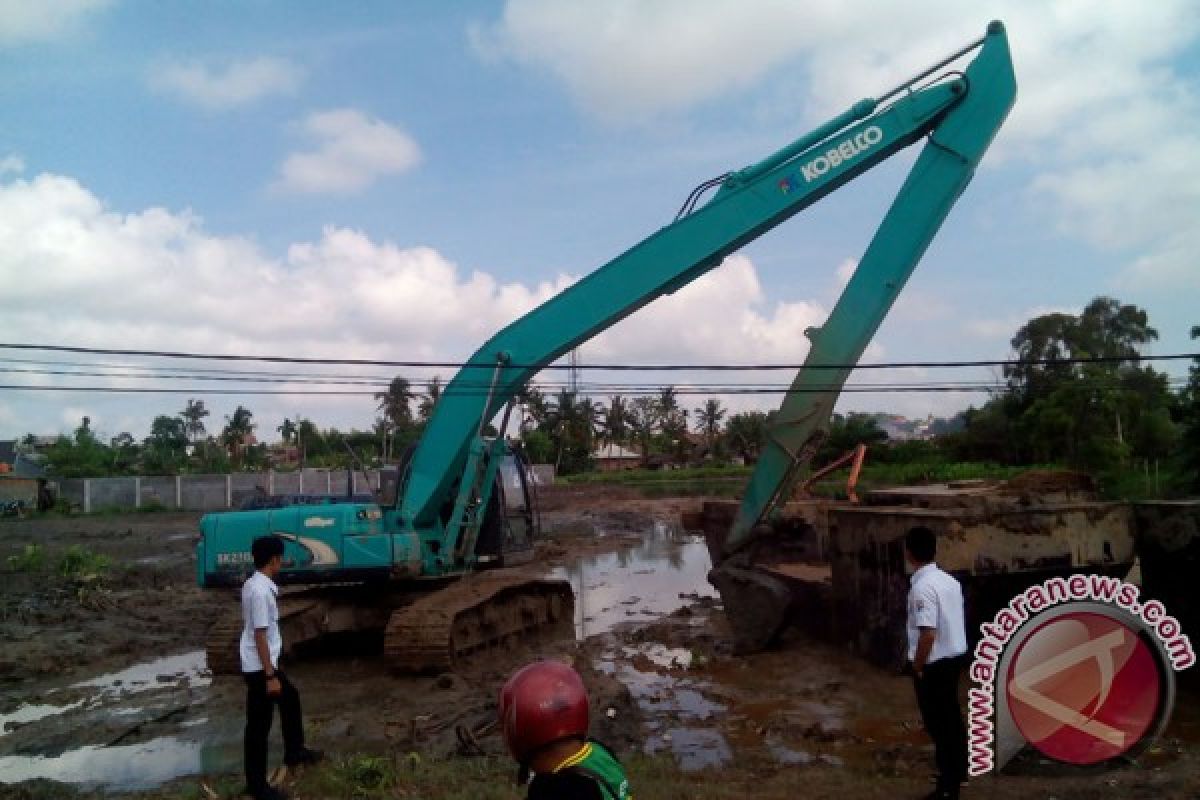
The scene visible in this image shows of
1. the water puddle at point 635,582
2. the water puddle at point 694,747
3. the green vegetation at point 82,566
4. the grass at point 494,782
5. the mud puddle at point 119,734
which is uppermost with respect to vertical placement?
the green vegetation at point 82,566

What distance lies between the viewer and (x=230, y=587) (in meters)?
9.24

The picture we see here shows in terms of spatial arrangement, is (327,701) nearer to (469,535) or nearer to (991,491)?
(469,535)

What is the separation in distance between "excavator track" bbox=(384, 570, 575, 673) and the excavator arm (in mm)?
734

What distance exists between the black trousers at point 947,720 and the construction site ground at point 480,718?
304mm

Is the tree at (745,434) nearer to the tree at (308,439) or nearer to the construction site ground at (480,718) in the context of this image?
the tree at (308,439)

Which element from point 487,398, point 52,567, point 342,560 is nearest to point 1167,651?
point 487,398

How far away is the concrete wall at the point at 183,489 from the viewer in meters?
41.6

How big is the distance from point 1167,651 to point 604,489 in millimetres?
43850

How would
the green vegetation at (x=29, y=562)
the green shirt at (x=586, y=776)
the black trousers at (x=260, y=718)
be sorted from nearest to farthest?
the green shirt at (x=586, y=776) → the black trousers at (x=260, y=718) → the green vegetation at (x=29, y=562)

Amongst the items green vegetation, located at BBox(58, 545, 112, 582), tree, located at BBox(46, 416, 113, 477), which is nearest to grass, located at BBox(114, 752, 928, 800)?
green vegetation, located at BBox(58, 545, 112, 582)

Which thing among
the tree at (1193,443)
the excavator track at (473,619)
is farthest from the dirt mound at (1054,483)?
the tree at (1193,443)

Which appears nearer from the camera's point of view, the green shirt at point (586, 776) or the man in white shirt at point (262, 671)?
the green shirt at point (586, 776)

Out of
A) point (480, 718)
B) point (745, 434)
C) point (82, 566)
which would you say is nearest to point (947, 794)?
point (480, 718)

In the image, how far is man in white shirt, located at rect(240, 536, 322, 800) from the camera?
17.7ft
